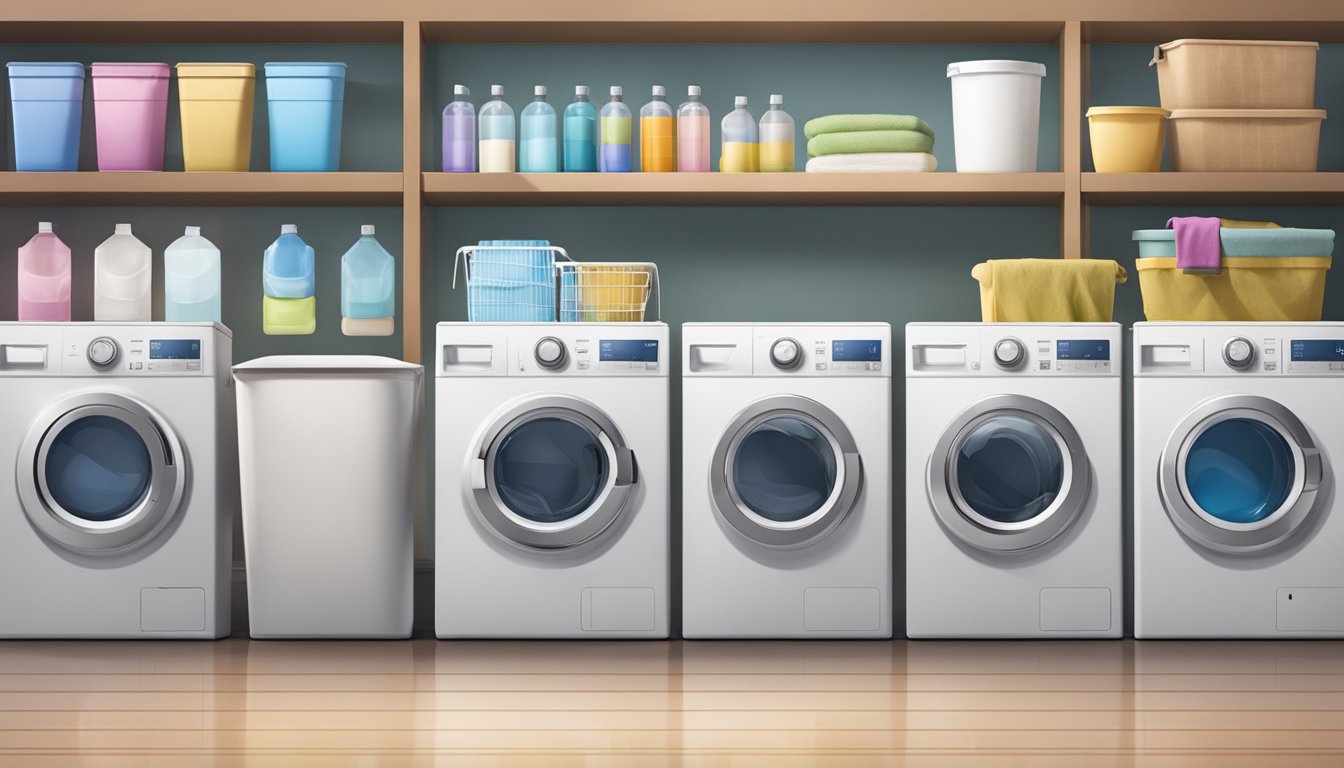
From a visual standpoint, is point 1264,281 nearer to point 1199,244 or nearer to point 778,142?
point 1199,244

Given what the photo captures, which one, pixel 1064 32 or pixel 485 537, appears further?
pixel 1064 32

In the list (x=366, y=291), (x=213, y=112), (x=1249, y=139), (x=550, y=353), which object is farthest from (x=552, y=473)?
(x=1249, y=139)

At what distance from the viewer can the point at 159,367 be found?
12.3 feet

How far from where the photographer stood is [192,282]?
430 centimetres

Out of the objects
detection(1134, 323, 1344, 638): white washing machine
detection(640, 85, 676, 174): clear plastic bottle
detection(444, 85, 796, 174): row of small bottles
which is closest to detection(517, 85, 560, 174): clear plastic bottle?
detection(444, 85, 796, 174): row of small bottles

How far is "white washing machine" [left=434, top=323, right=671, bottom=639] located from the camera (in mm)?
3658

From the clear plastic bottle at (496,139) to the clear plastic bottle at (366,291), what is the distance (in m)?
0.50

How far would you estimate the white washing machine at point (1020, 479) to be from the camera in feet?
11.9

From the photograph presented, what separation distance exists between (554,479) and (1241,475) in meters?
1.95

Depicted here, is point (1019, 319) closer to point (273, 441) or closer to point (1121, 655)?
point (1121, 655)

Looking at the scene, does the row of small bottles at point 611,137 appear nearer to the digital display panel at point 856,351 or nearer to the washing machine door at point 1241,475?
the digital display panel at point 856,351

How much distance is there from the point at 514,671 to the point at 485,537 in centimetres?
49

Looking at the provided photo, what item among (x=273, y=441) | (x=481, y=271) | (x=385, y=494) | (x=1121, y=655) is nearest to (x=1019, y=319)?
(x=1121, y=655)

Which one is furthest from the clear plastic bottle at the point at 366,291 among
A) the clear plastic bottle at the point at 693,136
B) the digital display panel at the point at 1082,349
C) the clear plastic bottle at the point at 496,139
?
the digital display panel at the point at 1082,349
